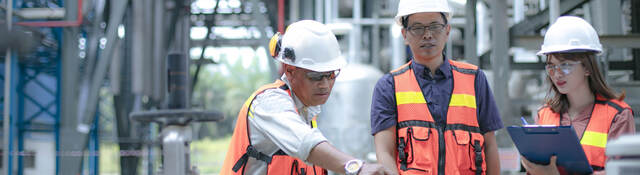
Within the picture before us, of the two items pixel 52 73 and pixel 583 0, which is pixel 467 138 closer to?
pixel 583 0

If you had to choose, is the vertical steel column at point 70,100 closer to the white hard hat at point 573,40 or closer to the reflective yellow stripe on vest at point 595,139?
the white hard hat at point 573,40

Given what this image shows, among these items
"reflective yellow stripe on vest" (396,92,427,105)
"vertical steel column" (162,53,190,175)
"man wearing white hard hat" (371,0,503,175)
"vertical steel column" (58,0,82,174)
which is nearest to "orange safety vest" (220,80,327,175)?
"man wearing white hard hat" (371,0,503,175)

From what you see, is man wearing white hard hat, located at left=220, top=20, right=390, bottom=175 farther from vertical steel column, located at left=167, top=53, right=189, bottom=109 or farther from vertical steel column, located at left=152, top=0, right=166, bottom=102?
vertical steel column, located at left=152, top=0, right=166, bottom=102

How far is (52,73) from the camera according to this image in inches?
557

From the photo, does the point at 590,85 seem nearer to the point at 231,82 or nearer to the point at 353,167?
the point at 353,167

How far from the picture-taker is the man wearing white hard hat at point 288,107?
6.70 feet

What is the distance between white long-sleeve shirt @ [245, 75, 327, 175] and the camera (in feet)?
6.43

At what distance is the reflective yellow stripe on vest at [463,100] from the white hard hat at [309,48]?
62 centimetres

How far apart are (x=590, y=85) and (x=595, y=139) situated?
29 centimetres

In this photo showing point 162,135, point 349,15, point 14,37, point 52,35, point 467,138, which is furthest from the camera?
point 349,15

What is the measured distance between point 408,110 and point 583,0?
3.76 m

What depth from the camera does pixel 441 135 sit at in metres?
2.65

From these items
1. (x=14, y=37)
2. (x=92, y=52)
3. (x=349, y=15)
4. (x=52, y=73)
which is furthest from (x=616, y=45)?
(x=52, y=73)

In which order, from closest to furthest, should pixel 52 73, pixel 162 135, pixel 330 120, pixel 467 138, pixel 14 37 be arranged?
1. pixel 467 138
2. pixel 162 135
3. pixel 14 37
4. pixel 330 120
5. pixel 52 73
